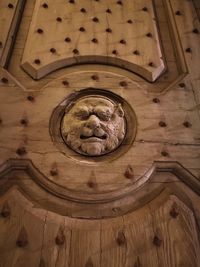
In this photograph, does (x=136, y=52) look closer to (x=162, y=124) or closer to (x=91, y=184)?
(x=162, y=124)

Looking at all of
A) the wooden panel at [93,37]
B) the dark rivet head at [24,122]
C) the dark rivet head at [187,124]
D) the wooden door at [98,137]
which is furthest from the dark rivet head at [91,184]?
the wooden panel at [93,37]

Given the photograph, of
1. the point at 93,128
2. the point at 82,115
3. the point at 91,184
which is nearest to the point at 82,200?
the point at 91,184

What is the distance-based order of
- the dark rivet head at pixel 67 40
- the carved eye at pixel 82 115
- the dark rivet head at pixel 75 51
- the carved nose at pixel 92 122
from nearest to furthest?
the carved nose at pixel 92 122, the carved eye at pixel 82 115, the dark rivet head at pixel 75 51, the dark rivet head at pixel 67 40

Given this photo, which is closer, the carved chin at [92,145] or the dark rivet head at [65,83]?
the carved chin at [92,145]

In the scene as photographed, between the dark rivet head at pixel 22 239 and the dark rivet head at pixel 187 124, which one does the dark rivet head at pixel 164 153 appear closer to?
the dark rivet head at pixel 187 124

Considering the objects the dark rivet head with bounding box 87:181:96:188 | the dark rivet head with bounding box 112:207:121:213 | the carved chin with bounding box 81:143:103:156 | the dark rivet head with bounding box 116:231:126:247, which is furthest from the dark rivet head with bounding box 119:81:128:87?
the dark rivet head with bounding box 116:231:126:247

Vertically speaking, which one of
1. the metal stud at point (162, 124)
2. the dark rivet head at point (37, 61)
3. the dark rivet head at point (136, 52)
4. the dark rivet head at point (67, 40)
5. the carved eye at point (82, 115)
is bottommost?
the carved eye at point (82, 115)

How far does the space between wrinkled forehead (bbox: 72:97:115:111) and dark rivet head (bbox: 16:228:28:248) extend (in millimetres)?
948

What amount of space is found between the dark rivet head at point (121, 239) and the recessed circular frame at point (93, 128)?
54cm

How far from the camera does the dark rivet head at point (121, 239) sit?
5.93 ft

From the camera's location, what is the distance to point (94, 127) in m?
2.14

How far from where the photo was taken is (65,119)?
232cm

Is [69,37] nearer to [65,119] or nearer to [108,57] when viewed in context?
[108,57]

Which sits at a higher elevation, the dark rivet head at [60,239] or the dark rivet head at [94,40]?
the dark rivet head at [94,40]
